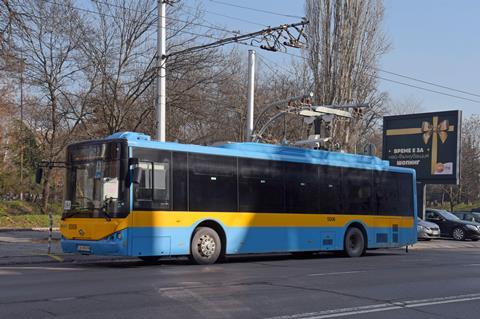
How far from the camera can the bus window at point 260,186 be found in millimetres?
17672

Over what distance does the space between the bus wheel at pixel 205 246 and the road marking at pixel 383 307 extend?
725 cm

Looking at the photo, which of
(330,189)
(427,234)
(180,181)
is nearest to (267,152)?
(330,189)

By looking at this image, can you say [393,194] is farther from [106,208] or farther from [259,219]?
[106,208]

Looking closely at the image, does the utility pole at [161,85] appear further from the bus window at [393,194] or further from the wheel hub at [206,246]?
the bus window at [393,194]

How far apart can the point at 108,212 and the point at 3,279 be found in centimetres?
323

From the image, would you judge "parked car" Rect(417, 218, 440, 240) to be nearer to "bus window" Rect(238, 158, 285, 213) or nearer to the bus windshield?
"bus window" Rect(238, 158, 285, 213)

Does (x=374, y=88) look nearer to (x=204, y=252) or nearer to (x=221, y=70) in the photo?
(x=221, y=70)

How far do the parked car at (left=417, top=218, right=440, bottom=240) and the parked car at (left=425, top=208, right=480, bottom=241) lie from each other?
2504mm

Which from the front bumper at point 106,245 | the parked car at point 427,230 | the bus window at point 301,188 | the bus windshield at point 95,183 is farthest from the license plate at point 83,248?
the parked car at point 427,230

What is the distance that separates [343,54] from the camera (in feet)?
124

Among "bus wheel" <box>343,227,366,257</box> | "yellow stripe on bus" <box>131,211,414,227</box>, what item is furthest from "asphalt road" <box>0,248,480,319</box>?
"bus wheel" <box>343,227,366,257</box>

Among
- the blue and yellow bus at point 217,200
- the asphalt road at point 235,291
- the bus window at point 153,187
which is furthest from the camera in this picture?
the bus window at point 153,187

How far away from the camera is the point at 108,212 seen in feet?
49.4

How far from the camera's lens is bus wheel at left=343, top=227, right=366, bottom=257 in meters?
20.7
